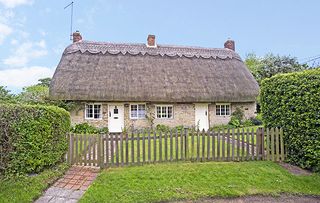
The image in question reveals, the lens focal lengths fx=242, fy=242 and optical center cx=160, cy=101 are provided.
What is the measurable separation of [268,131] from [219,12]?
823 centimetres

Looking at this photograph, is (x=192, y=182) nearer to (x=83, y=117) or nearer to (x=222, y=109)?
(x=83, y=117)

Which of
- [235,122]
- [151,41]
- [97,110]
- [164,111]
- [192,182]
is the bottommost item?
[192,182]

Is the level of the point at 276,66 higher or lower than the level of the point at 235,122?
higher

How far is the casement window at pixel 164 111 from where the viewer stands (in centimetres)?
1711

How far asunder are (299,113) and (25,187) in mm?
7661

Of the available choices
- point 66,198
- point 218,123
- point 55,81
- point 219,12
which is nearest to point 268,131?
point 66,198

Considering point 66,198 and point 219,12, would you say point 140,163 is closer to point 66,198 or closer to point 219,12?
point 66,198

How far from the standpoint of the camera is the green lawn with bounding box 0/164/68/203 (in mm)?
5297

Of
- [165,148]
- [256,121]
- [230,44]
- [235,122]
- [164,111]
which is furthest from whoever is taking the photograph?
[230,44]

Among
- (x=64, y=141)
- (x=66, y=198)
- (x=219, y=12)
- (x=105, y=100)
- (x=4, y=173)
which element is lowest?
(x=66, y=198)

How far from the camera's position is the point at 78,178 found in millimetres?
6605

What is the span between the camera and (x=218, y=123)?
17.9m

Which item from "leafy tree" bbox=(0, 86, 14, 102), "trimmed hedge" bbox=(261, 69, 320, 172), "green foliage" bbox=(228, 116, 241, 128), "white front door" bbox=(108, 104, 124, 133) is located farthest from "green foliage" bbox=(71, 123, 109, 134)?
"trimmed hedge" bbox=(261, 69, 320, 172)

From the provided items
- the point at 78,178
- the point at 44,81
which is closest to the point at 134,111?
the point at 78,178
